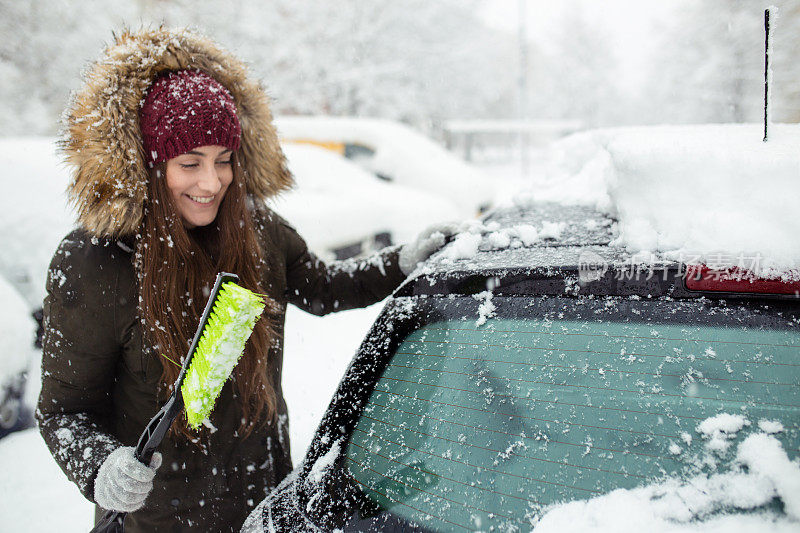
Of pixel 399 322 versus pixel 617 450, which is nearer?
pixel 617 450

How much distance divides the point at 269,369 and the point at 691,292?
1.23 metres

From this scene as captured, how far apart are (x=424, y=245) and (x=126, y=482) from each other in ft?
3.40

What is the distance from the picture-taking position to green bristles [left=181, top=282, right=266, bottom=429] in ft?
3.63

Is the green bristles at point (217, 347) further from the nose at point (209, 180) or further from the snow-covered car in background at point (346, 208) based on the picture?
the snow-covered car in background at point (346, 208)

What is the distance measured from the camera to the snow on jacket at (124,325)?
1382 millimetres

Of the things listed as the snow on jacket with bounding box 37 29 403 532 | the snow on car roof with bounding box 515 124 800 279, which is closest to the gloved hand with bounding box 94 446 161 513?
the snow on jacket with bounding box 37 29 403 532

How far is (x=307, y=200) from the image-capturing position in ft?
15.9

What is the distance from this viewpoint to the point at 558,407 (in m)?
1.01

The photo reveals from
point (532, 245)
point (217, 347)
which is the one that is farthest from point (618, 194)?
point (217, 347)

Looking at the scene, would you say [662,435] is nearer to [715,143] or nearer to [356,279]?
[715,143]

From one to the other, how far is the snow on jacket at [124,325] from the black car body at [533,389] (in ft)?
1.46

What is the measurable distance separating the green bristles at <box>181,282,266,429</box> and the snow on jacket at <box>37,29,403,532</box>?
402 millimetres

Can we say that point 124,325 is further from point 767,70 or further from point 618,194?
point 767,70

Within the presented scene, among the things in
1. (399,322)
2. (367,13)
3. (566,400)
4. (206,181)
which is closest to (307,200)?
(206,181)
